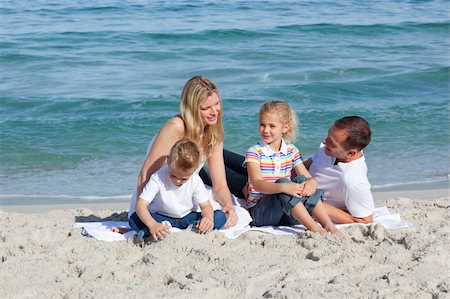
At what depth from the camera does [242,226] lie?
5152 mm

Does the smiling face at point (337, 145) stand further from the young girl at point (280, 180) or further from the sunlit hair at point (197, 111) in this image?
the sunlit hair at point (197, 111)

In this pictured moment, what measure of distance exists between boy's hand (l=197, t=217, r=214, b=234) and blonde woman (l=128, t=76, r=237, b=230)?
0.19 metres

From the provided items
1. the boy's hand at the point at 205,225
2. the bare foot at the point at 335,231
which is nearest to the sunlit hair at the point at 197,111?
the boy's hand at the point at 205,225

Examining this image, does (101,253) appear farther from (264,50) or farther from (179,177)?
(264,50)

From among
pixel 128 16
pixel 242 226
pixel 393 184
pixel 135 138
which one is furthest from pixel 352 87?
pixel 128 16

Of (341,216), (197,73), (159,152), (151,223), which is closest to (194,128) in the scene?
(159,152)

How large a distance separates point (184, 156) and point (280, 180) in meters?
0.68

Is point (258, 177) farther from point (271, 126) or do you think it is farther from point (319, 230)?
point (319, 230)

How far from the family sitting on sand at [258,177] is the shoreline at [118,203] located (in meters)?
1.39

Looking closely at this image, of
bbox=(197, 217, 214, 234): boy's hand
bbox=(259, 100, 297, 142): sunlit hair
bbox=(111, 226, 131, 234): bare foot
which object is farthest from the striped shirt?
bbox=(111, 226, 131, 234): bare foot

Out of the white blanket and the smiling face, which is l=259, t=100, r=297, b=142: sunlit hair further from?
the white blanket

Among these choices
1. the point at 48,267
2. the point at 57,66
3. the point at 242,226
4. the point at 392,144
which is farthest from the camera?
the point at 57,66

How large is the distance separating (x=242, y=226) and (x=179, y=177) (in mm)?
633

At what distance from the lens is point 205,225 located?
4.95m
